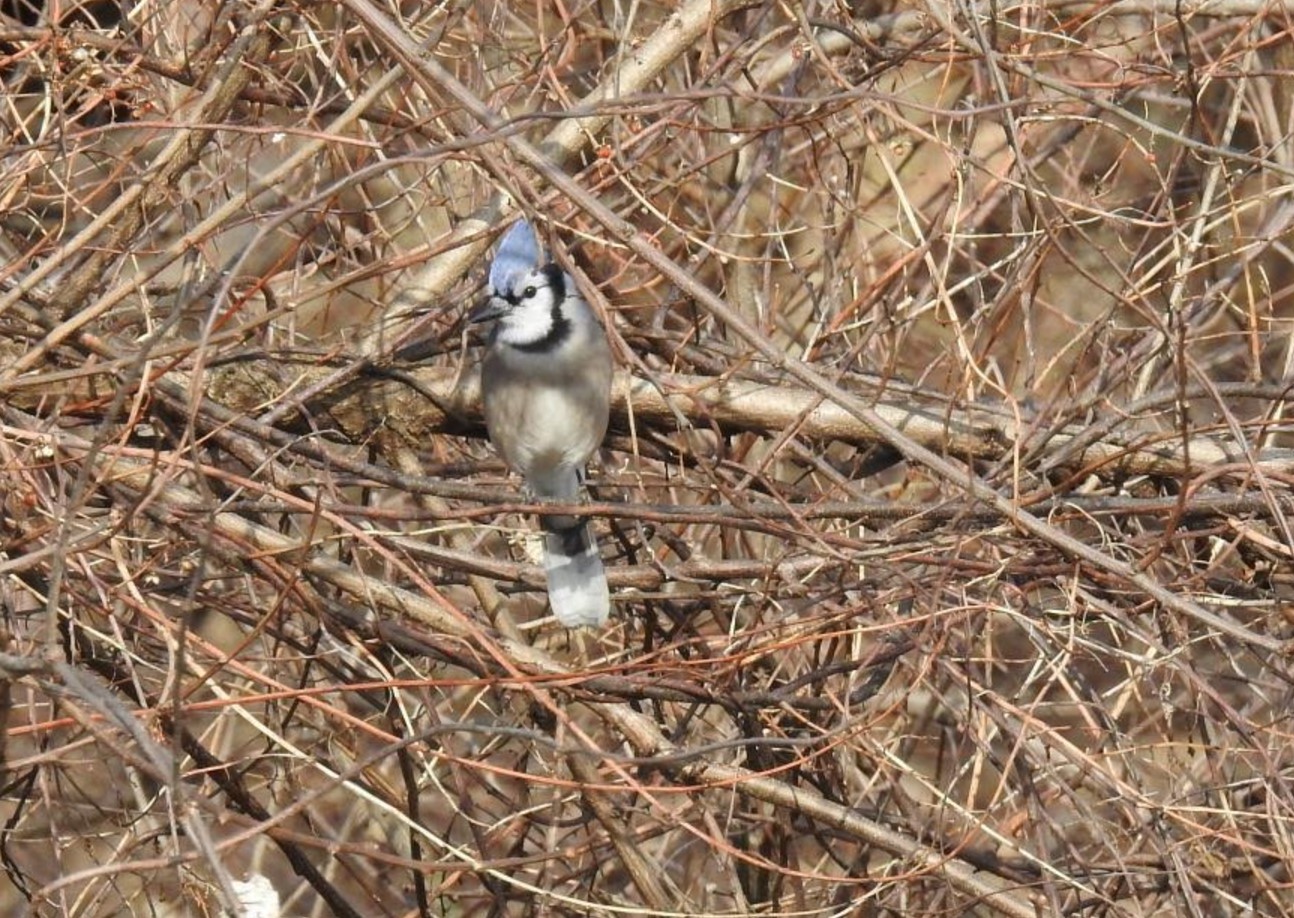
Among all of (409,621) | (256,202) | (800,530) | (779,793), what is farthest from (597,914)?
(256,202)

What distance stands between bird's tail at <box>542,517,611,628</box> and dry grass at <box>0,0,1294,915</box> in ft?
0.26

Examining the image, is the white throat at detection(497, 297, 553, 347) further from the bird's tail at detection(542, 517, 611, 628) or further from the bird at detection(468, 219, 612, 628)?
the bird's tail at detection(542, 517, 611, 628)

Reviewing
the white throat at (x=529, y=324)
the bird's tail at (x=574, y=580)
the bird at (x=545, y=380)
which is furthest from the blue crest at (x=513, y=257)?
the bird's tail at (x=574, y=580)

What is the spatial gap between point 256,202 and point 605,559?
1218mm

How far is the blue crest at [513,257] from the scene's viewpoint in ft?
11.5

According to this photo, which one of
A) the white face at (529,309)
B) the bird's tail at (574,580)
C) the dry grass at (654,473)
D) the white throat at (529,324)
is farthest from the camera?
the white throat at (529,324)

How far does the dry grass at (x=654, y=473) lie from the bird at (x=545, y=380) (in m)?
0.08

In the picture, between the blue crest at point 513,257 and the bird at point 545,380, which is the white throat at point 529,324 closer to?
the bird at point 545,380

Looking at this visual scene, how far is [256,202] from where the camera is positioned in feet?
14.5

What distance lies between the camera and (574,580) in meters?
3.42

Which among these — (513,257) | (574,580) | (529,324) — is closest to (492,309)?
(513,257)

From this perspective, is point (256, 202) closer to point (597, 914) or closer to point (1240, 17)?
point (597, 914)

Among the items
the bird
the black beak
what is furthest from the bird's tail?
the black beak

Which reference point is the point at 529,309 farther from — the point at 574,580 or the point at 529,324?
the point at 574,580
